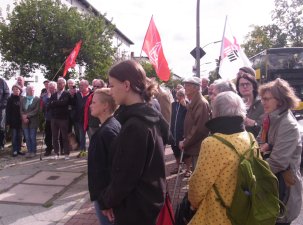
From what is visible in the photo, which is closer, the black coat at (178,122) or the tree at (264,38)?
the black coat at (178,122)

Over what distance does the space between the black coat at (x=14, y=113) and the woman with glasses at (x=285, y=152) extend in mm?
7261

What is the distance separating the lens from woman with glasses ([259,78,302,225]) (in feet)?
9.53

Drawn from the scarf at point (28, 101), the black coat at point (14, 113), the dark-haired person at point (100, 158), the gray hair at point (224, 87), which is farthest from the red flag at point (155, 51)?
the dark-haired person at point (100, 158)

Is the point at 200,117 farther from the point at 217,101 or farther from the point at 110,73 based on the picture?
the point at 110,73

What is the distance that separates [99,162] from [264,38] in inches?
1863

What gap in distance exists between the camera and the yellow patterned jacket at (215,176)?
2369 millimetres

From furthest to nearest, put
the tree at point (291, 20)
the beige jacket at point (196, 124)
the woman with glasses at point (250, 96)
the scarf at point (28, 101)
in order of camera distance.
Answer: the tree at point (291, 20), the scarf at point (28, 101), the beige jacket at point (196, 124), the woman with glasses at point (250, 96)

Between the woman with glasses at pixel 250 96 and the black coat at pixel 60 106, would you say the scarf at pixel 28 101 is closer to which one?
the black coat at pixel 60 106

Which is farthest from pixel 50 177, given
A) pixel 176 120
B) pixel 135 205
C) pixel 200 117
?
pixel 135 205

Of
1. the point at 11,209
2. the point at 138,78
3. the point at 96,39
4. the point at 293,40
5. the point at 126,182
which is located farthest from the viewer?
the point at 293,40

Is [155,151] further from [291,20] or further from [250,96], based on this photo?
[291,20]

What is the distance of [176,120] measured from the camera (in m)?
7.05

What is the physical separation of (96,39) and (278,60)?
8.91 metres

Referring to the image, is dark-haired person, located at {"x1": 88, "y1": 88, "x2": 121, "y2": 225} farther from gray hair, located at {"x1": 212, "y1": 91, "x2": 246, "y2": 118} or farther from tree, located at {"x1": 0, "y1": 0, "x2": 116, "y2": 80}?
tree, located at {"x1": 0, "y1": 0, "x2": 116, "y2": 80}
